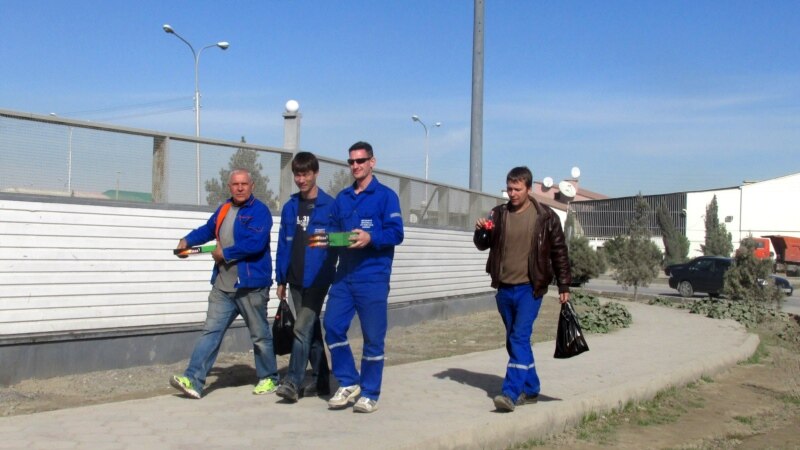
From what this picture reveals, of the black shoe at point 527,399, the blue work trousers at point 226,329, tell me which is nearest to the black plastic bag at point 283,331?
the blue work trousers at point 226,329

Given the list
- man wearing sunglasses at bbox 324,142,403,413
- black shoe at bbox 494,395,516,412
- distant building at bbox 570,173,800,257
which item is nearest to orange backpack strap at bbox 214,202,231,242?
man wearing sunglasses at bbox 324,142,403,413

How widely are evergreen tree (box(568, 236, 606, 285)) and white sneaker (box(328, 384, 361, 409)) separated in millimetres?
19699

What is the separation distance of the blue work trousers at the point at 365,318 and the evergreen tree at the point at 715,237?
166 ft

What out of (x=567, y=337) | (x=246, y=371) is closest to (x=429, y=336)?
(x=246, y=371)

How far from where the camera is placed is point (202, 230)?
6906mm

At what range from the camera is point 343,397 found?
21.0ft

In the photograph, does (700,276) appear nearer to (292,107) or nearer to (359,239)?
(292,107)

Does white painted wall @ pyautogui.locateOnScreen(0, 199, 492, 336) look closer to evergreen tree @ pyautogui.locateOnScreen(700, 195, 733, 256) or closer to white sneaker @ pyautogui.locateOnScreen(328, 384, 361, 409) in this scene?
white sneaker @ pyautogui.locateOnScreen(328, 384, 361, 409)

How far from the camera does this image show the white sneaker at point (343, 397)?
6371 mm

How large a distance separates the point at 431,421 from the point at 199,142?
4734 mm

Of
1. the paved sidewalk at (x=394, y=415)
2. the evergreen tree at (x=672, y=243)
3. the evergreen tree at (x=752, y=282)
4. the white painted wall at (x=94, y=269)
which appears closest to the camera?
the paved sidewalk at (x=394, y=415)

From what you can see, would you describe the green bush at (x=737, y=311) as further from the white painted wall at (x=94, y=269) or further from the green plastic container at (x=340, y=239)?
the green plastic container at (x=340, y=239)

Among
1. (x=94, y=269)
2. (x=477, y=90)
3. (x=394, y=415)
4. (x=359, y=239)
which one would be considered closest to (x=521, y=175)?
(x=359, y=239)

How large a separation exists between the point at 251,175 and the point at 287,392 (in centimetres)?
423
